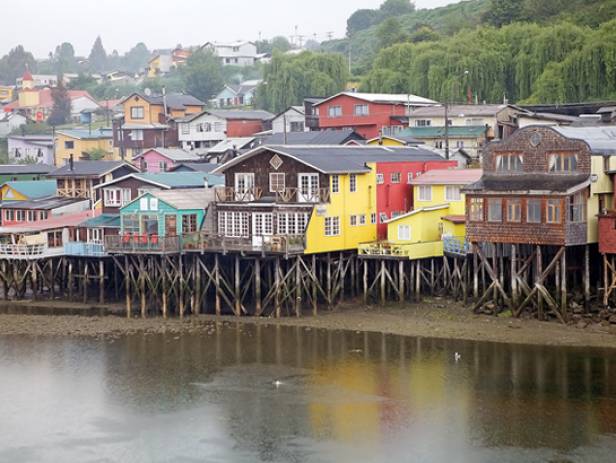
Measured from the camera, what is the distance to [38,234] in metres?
57.0

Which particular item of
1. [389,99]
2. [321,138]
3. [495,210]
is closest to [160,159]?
[321,138]

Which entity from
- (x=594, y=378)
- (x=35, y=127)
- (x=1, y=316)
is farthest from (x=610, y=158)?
(x=35, y=127)

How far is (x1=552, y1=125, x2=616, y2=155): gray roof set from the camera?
4421 cm

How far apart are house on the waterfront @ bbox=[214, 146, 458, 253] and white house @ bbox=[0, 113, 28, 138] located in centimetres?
8849

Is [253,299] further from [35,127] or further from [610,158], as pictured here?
[35,127]

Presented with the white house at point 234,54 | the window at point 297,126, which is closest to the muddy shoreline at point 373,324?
the window at point 297,126

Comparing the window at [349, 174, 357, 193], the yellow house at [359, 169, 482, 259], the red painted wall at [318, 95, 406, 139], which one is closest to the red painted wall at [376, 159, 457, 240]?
the yellow house at [359, 169, 482, 259]

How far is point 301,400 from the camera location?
36.4 m

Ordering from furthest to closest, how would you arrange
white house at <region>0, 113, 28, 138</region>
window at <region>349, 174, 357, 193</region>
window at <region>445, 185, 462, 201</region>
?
white house at <region>0, 113, 28, 138</region>
window at <region>445, 185, 462, 201</region>
window at <region>349, 174, 357, 193</region>

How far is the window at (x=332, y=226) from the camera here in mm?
49812

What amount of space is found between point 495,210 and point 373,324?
6.85 m

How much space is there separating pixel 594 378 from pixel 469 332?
23.6ft

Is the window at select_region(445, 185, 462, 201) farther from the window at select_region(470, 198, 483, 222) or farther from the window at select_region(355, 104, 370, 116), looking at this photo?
the window at select_region(355, 104, 370, 116)

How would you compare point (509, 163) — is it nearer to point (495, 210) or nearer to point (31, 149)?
point (495, 210)
